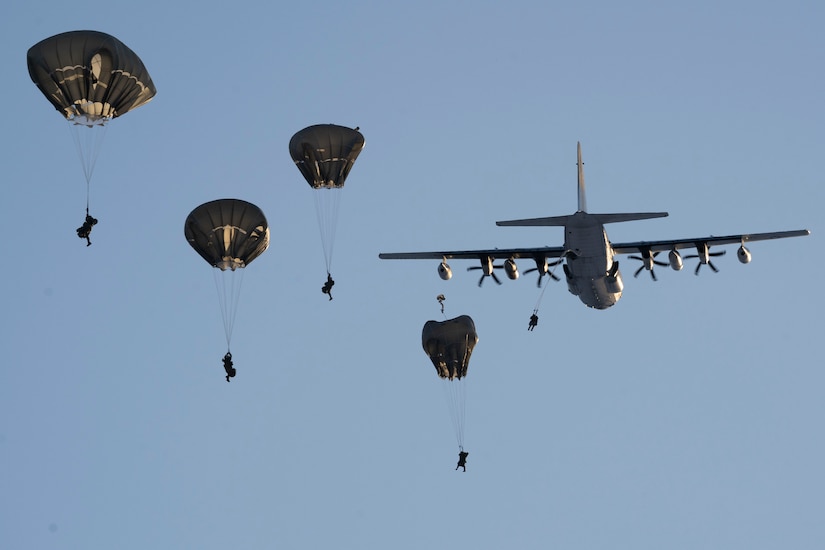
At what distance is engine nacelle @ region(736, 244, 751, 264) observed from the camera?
81750mm

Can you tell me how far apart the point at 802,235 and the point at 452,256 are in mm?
20611

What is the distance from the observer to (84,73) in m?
63.0

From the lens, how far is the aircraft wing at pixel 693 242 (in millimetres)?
84750

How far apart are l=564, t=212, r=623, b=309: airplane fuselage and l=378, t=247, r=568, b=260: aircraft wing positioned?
15.5 feet

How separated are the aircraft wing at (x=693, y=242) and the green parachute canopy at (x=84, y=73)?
1291 inches

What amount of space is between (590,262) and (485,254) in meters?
12.3

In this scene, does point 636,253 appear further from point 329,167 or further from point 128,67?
point 128,67

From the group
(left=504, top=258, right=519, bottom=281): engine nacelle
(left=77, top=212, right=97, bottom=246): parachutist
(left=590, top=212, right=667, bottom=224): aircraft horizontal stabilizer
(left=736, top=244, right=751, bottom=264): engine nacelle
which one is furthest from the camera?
(left=504, top=258, right=519, bottom=281): engine nacelle

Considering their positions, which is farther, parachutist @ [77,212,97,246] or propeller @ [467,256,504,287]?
propeller @ [467,256,504,287]

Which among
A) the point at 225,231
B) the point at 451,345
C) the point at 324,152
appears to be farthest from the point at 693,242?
the point at 225,231

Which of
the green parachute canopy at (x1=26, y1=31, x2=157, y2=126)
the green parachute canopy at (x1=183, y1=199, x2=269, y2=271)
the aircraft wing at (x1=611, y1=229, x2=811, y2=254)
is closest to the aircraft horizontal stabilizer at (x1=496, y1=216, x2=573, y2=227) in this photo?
the aircraft wing at (x1=611, y1=229, x2=811, y2=254)

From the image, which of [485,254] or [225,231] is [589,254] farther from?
[225,231]

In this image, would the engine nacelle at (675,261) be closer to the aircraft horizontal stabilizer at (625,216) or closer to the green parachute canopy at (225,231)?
the aircraft horizontal stabilizer at (625,216)

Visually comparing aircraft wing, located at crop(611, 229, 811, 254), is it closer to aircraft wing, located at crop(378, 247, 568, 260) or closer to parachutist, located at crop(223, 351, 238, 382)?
aircraft wing, located at crop(378, 247, 568, 260)
